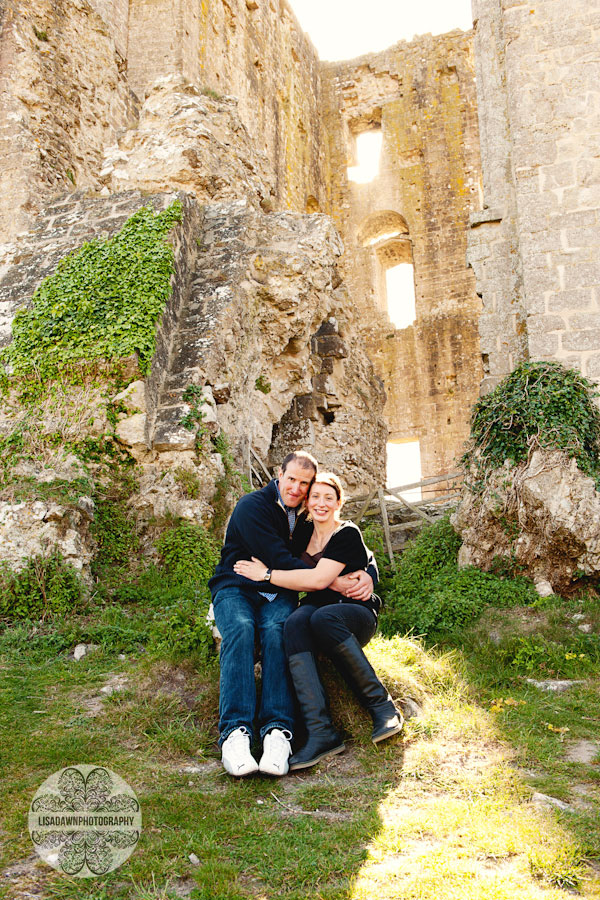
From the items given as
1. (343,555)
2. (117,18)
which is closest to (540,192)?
(343,555)

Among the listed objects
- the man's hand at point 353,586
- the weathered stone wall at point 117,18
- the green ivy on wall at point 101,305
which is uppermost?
the weathered stone wall at point 117,18

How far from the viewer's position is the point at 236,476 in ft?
23.4

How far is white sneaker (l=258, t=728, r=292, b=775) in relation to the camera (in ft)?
10.6

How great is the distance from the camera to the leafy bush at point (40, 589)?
524 cm

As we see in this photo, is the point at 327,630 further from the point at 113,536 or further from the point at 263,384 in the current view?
the point at 263,384

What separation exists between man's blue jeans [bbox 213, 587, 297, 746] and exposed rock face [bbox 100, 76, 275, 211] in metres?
6.63

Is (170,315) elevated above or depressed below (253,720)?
above

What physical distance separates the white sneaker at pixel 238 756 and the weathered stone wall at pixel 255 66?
10192 mm

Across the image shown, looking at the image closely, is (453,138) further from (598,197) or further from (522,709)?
(522,709)

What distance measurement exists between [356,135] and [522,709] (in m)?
22.7

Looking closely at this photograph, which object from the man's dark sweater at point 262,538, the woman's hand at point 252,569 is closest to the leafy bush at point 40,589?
the man's dark sweater at point 262,538

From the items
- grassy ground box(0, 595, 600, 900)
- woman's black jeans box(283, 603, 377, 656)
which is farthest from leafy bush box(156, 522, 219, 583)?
woman's black jeans box(283, 603, 377, 656)

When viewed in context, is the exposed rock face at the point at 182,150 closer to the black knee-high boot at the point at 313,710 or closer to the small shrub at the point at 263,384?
the small shrub at the point at 263,384

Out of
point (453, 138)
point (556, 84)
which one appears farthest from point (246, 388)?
point (453, 138)
